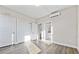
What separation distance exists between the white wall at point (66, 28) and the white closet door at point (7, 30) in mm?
3428

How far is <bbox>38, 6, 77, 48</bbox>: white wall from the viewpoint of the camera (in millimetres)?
4768

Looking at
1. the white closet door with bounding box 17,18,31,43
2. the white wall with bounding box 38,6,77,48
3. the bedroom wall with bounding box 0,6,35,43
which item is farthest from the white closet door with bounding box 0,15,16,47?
the white wall with bounding box 38,6,77,48

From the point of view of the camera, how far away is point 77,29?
14.8 ft

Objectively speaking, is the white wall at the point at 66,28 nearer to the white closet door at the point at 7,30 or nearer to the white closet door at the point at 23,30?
the white closet door at the point at 23,30

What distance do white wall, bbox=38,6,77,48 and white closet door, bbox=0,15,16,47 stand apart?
3428 mm

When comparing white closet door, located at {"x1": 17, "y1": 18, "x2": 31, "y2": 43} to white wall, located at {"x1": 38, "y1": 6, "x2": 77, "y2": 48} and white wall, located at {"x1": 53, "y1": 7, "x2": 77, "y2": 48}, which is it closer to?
white wall, located at {"x1": 38, "y1": 6, "x2": 77, "y2": 48}

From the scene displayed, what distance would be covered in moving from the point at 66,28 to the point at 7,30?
4211 mm

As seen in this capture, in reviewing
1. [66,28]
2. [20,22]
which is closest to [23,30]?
[20,22]

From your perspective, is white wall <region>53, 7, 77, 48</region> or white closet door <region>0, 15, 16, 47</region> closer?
white wall <region>53, 7, 77, 48</region>

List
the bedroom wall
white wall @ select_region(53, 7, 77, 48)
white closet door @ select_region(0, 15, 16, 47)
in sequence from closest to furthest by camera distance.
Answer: white wall @ select_region(53, 7, 77, 48), white closet door @ select_region(0, 15, 16, 47), the bedroom wall

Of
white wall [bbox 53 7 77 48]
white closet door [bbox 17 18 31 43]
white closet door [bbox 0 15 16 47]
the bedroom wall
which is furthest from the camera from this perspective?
white closet door [bbox 17 18 31 43]

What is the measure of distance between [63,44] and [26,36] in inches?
147

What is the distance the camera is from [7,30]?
5289 millimetres

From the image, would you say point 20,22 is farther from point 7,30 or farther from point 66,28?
point 66,28
